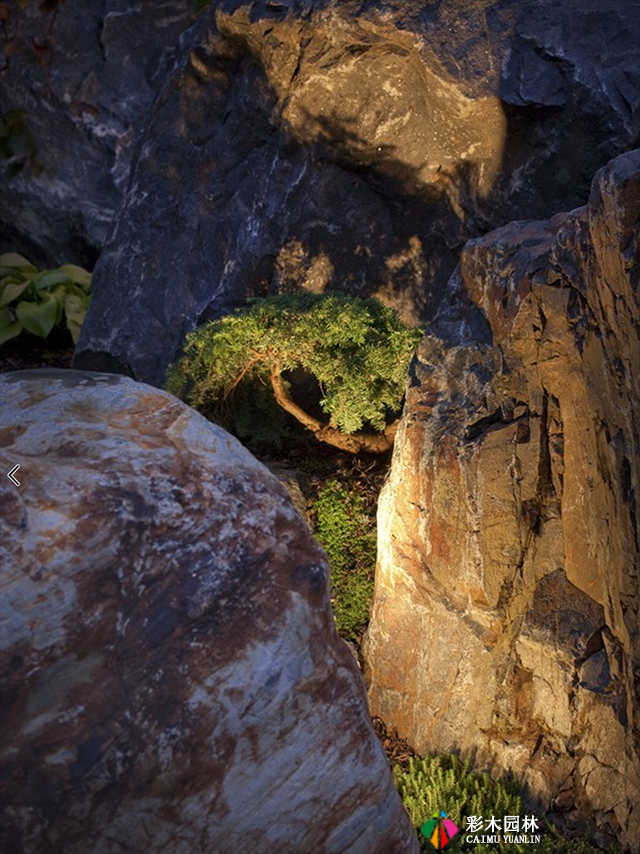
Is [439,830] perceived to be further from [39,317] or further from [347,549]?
[39,317]

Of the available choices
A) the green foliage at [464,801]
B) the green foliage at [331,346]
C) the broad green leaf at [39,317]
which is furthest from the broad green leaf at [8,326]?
the green foliage at [464,801]

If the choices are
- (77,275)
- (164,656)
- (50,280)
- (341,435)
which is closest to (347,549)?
(341,435)

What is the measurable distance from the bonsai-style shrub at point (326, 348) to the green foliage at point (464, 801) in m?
2.21

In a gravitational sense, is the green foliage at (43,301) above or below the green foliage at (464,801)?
above

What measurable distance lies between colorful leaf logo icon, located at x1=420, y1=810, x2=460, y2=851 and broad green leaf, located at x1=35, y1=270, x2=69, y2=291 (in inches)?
264

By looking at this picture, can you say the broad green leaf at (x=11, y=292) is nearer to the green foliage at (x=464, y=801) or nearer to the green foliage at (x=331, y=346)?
the green foliage at (x=331, y=346)

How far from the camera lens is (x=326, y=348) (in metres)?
6.46

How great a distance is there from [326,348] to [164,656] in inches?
123

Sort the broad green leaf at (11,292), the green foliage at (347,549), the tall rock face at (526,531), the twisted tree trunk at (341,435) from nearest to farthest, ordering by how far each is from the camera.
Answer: the tall rock face at (526,531) < the green foliage at (347,549) < the twisted tree trunk at (341,435) < the broad green leaf at (11,292)

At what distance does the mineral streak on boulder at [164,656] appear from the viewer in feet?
11.6

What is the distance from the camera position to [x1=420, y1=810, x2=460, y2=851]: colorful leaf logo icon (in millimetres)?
4812

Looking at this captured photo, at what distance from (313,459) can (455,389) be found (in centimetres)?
190

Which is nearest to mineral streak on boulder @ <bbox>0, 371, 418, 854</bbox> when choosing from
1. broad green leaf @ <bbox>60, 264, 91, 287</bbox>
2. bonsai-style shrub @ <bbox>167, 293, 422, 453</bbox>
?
bonsai-style shrub @ <bbox>167, 293, 422, 453</bbox>

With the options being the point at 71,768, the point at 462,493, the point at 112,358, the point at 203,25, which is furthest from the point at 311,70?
the point at 71,768
